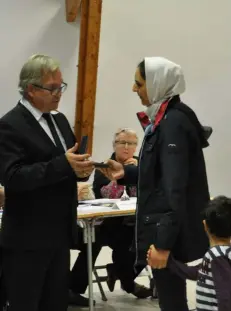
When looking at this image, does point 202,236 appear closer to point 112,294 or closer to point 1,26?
point 112,294

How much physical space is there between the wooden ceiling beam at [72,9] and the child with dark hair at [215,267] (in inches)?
145

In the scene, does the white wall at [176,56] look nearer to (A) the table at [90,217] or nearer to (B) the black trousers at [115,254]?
(B) the black trousers at [115,254]

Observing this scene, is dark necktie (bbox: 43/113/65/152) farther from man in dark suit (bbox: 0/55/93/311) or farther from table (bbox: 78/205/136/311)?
table (bbox: 78/205/136/311)

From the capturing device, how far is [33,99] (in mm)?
1773

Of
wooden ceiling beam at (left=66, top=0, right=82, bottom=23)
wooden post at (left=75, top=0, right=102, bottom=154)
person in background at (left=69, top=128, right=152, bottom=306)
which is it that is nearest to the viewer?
person in background at (left=69, top=128, right=152, bottom=306)

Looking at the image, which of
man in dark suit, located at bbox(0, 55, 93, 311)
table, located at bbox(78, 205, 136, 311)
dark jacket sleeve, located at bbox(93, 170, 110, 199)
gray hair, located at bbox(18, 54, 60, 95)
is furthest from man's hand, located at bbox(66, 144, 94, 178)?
dark jacket sleeve, located at bbox(93, 170, 110, 199)

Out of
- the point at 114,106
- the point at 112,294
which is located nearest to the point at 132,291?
the point at 112,294

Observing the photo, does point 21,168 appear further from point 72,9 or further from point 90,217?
point 72,9

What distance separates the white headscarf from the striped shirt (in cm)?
60

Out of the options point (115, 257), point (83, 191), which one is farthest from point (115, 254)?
point (83, 191)

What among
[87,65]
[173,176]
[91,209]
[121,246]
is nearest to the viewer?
[173,176]

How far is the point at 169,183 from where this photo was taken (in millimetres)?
1646

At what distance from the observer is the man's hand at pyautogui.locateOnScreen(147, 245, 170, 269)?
5.39ft

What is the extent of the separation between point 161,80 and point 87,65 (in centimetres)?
330
